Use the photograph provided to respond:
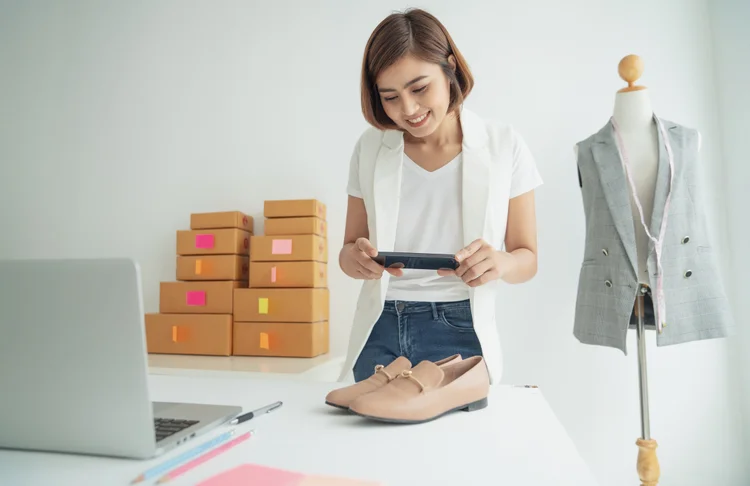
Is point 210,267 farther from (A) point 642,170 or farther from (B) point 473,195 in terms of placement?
(A) point 642,170

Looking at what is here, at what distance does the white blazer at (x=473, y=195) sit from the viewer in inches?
43.4

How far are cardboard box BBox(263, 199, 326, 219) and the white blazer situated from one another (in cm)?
88

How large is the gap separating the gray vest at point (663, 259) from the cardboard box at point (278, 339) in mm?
998

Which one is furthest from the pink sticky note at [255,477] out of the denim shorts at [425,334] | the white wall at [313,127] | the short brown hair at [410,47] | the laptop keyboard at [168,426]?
the white wall at [313,127]

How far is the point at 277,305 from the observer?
6.78 feet

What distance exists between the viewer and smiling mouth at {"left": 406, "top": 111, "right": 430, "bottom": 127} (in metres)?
1.12

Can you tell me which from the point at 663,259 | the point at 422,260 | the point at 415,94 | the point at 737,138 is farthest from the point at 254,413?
the point at 737,138

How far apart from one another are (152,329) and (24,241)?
128cm

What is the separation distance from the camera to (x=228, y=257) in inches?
86.2

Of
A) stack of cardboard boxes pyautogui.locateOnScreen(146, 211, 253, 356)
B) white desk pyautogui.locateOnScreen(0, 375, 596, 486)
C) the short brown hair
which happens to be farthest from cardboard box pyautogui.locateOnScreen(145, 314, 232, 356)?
white desk pyautogui.locateOnScreen(0, 375, 596, 486)

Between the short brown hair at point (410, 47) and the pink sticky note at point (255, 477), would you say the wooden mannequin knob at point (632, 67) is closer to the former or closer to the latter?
the short brown hair at point (410, 47)

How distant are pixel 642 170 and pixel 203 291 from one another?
5.57ft

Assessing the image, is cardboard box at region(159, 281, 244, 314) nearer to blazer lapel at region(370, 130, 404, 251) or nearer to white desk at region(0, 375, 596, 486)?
blazer lapel at region(370, 130, 404, 251)

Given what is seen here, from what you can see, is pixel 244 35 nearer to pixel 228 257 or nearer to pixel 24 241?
pixel 228 257
